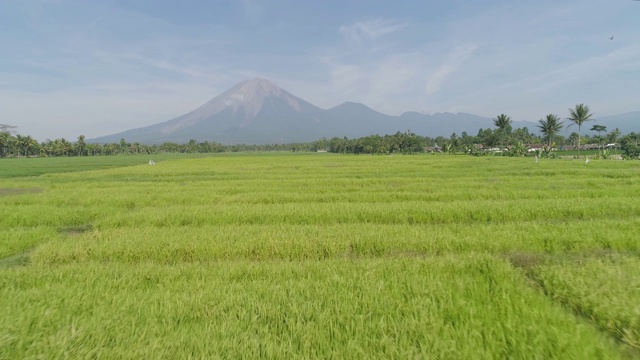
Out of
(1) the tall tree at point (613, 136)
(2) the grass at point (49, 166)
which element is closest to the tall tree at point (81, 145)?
(2) the grass at point (49, 166)

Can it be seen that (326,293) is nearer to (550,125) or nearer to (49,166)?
(49,166)

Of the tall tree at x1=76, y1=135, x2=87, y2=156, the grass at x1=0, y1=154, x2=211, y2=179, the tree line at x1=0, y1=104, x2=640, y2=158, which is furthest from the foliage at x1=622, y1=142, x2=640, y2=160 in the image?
the tall tree at x1=76, y1=135, x2=87, y2=156

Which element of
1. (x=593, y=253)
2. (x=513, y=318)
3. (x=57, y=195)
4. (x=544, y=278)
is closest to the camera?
(x=513, y=318)

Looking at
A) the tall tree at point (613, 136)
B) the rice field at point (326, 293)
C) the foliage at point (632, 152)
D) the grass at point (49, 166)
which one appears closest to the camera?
the rice field at point (326, 293)

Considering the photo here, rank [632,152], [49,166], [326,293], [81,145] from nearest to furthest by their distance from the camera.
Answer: [326,293]
[49,166]
[632,152]
[81,145]

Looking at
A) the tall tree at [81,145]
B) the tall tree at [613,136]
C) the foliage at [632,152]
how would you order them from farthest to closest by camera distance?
the tall tree at [81,145] → the tall tree at [613,136] → the foliage at [632,152]

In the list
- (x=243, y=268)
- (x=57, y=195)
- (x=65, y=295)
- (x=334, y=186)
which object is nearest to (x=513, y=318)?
(x=243, y=268)

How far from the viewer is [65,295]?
140 inches

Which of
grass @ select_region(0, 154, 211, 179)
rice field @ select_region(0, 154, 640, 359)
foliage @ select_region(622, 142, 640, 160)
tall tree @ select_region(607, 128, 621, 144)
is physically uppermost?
tall tree @ select_region(607, 128, 621, 144)

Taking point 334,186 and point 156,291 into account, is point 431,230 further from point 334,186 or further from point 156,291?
point 334,186

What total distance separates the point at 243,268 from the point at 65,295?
222 centimetres

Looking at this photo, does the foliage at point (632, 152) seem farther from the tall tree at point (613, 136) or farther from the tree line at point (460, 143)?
the tall tree at point (613, 136)

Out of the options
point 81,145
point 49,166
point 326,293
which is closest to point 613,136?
point 326,293

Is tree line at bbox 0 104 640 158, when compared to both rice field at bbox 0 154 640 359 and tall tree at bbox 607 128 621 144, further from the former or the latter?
rice field at bbox 0 154 640 359
